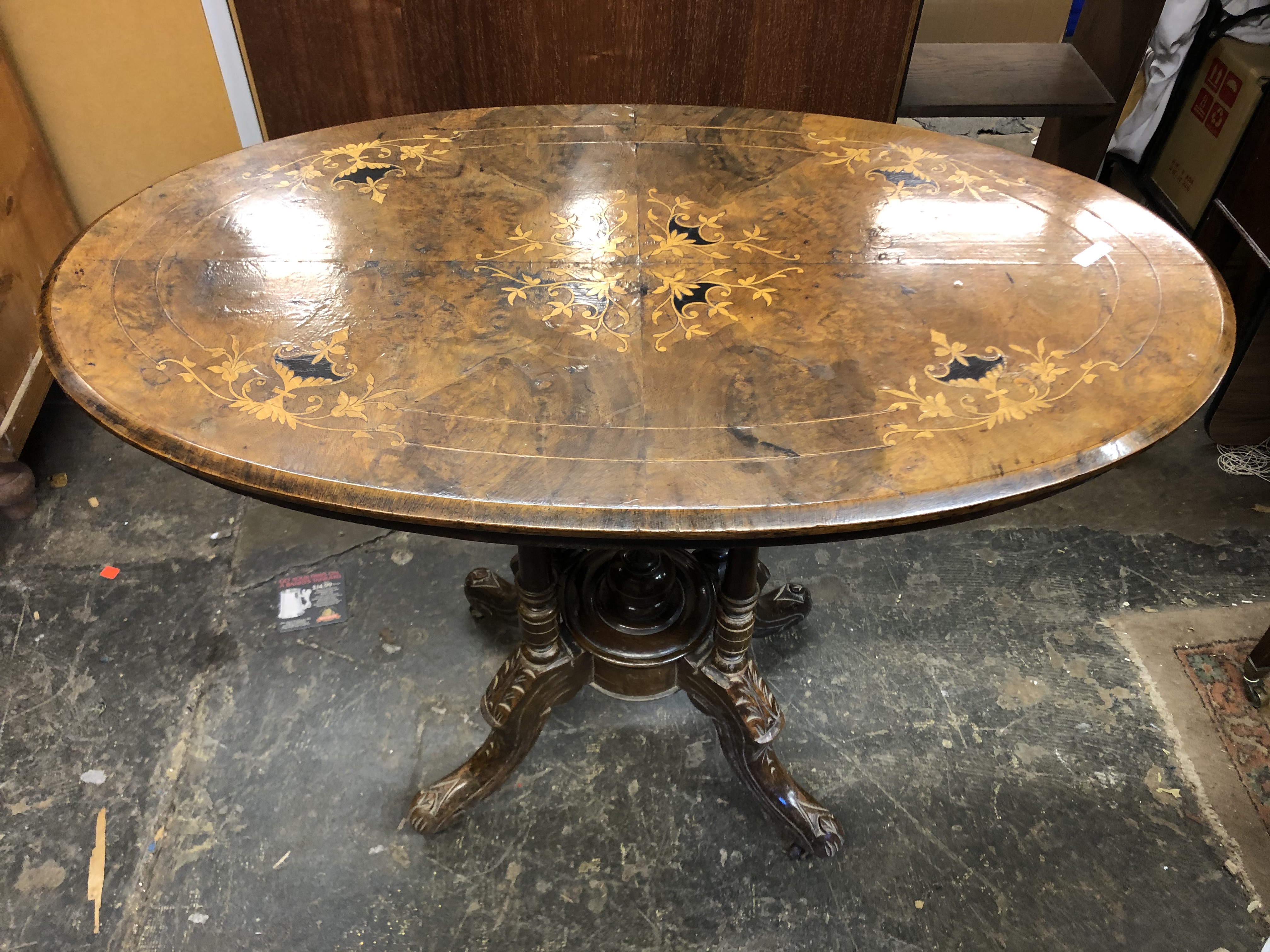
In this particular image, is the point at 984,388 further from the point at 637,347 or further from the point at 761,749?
the point at 761,749

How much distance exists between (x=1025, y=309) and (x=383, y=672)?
1.44 meters

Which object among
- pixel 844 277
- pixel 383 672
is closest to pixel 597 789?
pixel 383 672

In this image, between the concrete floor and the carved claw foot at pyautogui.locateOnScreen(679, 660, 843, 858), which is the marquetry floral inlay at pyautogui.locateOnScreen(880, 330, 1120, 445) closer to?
the carved claw foot at pyautogui.locateOnScreen(679, 660, 843, 858)

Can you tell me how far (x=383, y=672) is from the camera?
190 cm

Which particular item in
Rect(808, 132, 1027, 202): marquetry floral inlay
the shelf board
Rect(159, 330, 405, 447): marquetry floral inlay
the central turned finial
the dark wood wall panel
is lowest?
the central turned finial

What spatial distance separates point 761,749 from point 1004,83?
81.6 inches

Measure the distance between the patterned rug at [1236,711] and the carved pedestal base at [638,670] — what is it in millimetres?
861

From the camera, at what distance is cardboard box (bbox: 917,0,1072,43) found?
3.80 m

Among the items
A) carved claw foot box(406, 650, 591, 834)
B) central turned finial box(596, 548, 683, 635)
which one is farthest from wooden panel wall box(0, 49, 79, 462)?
central turned finial box(596, 548, 683, 635)

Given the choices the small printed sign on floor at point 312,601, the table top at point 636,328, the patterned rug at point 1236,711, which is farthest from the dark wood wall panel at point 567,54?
the patterned rug at point 1236,711

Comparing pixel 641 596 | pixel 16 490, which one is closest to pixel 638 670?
pixel 641 596

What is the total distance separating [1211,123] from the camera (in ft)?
8.88

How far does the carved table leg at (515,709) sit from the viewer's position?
1579 mm

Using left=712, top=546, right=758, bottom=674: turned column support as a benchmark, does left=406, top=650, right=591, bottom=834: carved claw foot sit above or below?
below
